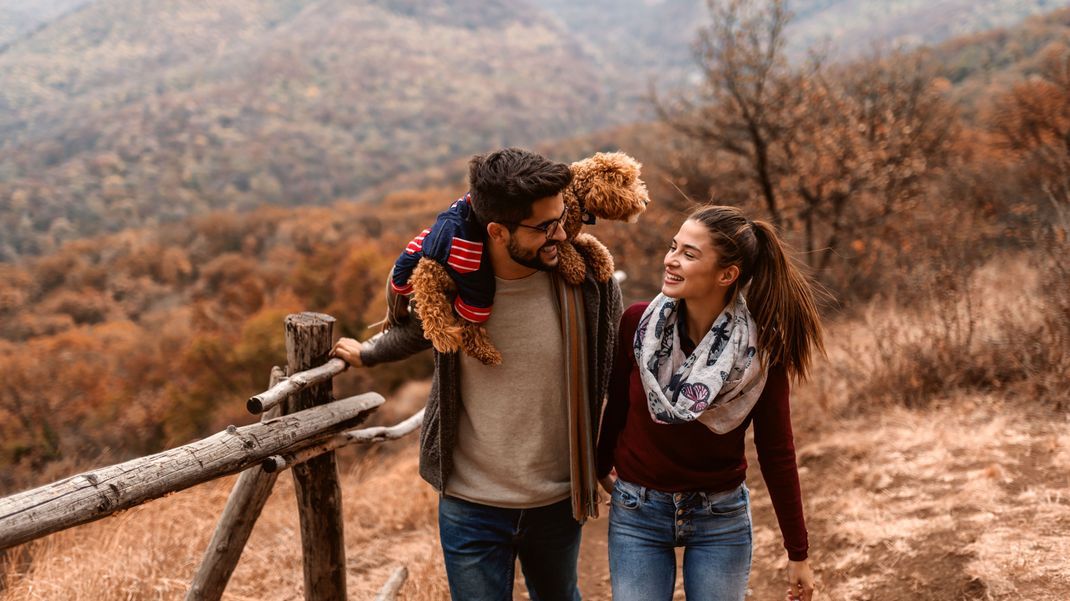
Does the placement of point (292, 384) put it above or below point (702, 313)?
below

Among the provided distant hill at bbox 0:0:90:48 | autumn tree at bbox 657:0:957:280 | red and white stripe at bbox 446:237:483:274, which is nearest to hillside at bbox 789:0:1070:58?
autumn tree at bbox 657:0:957:280

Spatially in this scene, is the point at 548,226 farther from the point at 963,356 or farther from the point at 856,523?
the point at 963,356

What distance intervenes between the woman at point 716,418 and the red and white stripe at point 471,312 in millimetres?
461

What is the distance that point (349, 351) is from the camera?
2.44 meters

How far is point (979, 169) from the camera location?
39.4 feet

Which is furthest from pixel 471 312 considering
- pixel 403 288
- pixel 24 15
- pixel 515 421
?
pixel 24 15

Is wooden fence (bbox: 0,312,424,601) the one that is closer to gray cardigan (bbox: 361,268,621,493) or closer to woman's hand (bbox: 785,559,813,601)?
gray cardigan (bbox: 361,268,621,493)

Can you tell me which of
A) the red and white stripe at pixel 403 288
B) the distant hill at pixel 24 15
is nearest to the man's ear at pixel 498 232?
the red and white stripe at pixel 403 288

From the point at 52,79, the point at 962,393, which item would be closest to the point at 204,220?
the point at 962,393

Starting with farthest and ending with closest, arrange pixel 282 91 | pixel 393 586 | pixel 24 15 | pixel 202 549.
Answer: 1. pixel 24 15
2. pixel 282 91
3. pixel 202 549
4. pixel 393 586

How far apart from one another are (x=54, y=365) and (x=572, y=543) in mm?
29449

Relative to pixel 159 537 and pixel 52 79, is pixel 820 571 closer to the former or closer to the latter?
pixel 159 537

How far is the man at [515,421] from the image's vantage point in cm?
204

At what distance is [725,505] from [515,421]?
634 mm
